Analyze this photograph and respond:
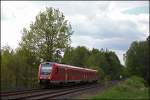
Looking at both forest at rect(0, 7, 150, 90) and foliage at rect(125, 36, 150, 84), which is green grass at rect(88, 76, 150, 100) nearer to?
foliage at rect(125, 36, 150, 84)

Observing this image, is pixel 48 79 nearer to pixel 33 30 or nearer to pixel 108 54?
pixel 33 30

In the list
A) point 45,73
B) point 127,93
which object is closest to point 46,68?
point 45,73

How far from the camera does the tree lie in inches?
2463

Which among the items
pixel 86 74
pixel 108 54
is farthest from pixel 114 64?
pixel 86 74

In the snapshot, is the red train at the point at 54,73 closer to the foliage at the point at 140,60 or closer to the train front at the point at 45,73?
the train front at the point at 45,73

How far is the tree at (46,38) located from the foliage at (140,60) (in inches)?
632

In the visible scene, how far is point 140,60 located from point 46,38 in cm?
2233

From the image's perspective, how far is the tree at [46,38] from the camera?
6256 centimetres

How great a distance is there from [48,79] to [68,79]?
23.6 feet

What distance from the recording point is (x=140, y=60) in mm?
44375

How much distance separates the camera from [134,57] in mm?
46062

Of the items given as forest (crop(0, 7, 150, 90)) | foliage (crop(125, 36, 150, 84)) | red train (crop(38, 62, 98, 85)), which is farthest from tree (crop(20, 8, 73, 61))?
foliage (crop(125, 36, 150, 84))

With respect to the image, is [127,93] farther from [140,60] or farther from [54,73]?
[54,73]

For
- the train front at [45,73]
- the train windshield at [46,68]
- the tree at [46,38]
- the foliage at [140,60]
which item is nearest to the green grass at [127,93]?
the foliage at [140,60]
